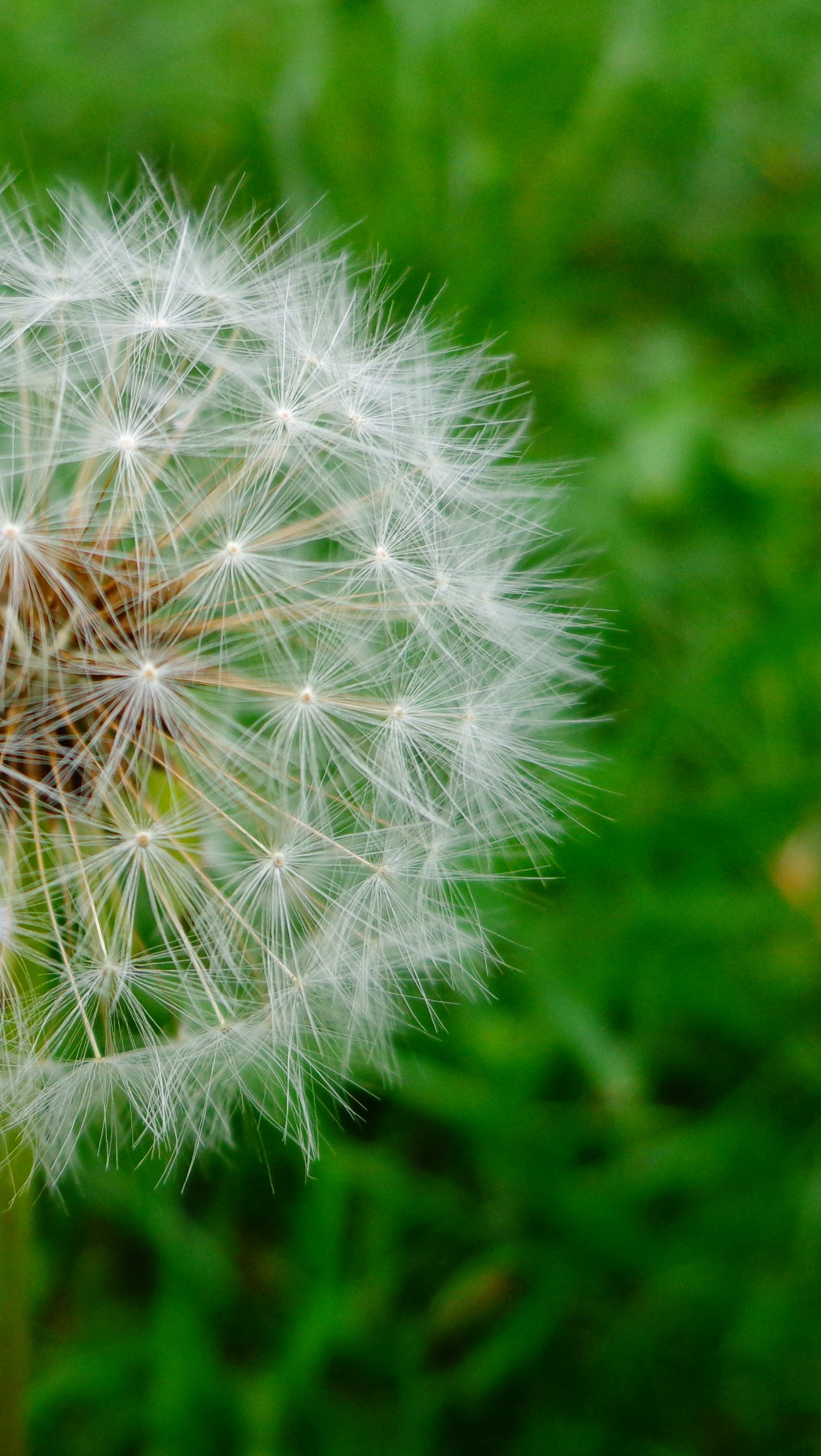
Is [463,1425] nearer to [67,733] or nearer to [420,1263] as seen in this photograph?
[420,1263]

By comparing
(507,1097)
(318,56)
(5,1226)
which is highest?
(318,56)

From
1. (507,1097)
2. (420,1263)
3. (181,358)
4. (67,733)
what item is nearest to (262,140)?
(181,358)

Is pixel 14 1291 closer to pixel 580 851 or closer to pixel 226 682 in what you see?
pixel 226 682

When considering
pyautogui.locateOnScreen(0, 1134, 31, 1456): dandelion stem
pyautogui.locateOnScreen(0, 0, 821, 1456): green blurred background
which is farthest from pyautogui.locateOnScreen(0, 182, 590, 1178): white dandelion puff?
pyautogui.locateOnScreen(0, 0, 821, 1456): green blurred background

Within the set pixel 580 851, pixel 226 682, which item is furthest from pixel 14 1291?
pixel 580 851

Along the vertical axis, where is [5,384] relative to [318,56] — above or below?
below

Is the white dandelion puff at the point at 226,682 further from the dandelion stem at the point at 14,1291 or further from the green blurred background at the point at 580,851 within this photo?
the green blurred background at the point at 580,851

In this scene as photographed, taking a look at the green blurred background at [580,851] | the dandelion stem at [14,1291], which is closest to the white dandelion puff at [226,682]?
the dandelion stem at [14,1291]
